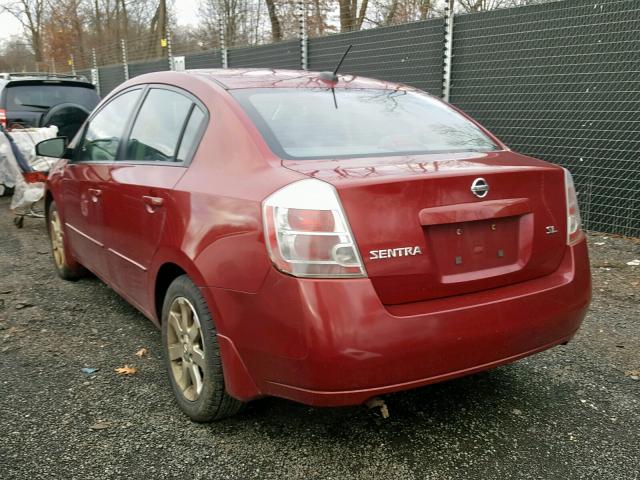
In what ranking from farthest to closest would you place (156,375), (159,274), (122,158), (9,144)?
(9,144) → (122,158) → (156,375) → (159,274)

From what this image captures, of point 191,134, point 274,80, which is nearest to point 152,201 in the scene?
point 191,134

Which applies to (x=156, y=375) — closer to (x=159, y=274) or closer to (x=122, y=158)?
(x=159, y=274)

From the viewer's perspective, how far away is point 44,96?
9867 millimetres

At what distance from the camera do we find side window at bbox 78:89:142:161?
3.71m

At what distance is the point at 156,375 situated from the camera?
3275 mm

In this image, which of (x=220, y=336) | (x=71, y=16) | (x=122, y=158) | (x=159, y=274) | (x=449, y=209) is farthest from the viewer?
(x=71, y=16)

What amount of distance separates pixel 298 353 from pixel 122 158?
6.61 ft

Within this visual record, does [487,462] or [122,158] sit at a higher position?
[122,158]

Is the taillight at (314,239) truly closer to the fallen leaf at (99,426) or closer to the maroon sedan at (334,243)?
the maroon sedan at (334,243)

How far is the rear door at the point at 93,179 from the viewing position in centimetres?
371

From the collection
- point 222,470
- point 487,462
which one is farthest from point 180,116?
point 487,462

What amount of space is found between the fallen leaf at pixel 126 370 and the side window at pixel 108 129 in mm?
1270

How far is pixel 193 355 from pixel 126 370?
2.72 feet

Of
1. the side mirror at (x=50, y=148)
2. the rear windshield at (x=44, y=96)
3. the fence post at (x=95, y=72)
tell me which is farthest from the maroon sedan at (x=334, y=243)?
the fence post at (x=95, y=72)
